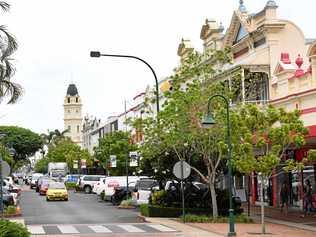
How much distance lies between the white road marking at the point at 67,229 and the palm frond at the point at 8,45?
681cm

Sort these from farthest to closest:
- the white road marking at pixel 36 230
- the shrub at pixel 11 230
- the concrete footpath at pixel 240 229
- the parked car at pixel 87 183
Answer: the parked car at pixel 87 183 < the white road marking at pixel 36 230 < the concrete footpath at pixel 240 229 < the shrub at pixel 11 230

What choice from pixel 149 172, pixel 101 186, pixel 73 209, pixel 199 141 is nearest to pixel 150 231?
pixel 199 141

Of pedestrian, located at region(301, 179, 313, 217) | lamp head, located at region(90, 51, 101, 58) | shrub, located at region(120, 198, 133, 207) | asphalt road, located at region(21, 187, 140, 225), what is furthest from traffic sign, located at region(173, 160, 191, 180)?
shrub, located at region(120, 198, 133, 207)

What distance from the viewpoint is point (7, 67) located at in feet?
86.6

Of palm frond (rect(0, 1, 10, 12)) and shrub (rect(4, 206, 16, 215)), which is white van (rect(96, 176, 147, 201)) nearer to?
shrub (rect(4, 206, 16, 215))

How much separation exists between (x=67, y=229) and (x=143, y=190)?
13.3 meters

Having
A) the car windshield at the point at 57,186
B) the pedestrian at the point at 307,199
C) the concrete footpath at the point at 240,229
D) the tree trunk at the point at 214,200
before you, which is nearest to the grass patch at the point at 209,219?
the tree trunk at the point at 214,200

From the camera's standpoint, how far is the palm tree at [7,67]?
25734mm

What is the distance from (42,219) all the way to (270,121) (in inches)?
522

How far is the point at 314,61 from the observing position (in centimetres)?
3219

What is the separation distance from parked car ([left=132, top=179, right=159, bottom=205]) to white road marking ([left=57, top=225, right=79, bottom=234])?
1047 centimetres

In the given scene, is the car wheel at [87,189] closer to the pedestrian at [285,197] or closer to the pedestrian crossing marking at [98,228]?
the pedestrian at [285,197]

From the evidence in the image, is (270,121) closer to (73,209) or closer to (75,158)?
(73,209)

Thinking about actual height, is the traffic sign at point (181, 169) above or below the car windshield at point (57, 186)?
above
